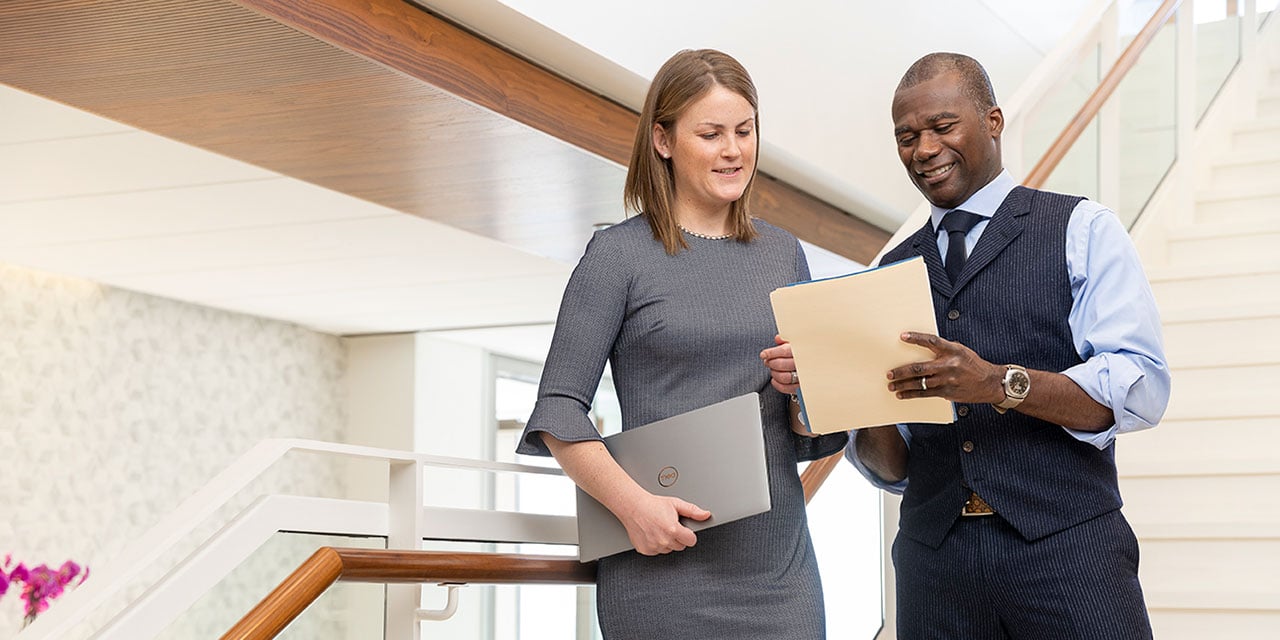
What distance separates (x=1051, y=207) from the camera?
1801mm

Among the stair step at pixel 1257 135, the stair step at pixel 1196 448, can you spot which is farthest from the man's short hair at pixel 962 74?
the stair step at pixel 1257 135

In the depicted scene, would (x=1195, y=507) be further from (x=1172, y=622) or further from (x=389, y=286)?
(x=389, y=286)

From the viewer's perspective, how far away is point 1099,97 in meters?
4.02

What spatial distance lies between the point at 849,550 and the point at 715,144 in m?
1.14

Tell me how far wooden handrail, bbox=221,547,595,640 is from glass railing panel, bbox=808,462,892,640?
77cm

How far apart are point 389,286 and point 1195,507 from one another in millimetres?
4076

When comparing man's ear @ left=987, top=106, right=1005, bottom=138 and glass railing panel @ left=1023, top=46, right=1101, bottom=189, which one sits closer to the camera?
man's ear @ left=987, top=106, right=1005, bottom=138

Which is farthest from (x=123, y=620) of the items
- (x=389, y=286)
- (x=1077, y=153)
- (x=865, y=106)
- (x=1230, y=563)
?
(x=389, y=286)

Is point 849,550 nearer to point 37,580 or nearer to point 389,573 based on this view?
point 389,573

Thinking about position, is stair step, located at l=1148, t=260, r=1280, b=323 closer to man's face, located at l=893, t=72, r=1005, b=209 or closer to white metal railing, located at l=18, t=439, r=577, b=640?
man's face, located at l=893, t=72, r=1005, b=209

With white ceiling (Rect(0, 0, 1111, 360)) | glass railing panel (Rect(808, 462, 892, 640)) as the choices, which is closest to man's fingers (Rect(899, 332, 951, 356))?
glass railing panel (Rect(808, 462, 892, 640))

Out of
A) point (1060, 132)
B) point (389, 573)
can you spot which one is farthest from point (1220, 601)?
point (389, 573)

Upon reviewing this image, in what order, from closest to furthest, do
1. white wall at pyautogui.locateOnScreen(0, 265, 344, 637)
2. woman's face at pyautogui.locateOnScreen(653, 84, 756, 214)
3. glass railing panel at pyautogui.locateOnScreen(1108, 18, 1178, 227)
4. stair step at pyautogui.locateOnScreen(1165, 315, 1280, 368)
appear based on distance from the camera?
woman's face at pyautogui.locateOnScreen(653, 84, 756, 214) < stair step at pyautogui.locateOnScreen(1165, 315, 1280, 368) < glass railing panel at pyautogui.locateOnScreen(1108, 18, 1178, 227) < white wall at pyautogui.locateOnScreen(0, 265, 344, 637)

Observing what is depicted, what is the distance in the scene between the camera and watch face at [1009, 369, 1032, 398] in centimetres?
161
